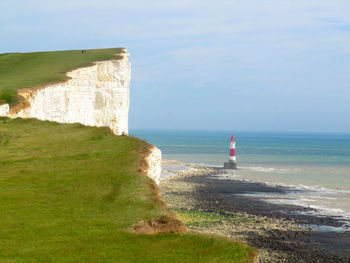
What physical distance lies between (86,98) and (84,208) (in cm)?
2525

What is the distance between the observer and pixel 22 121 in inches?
1001

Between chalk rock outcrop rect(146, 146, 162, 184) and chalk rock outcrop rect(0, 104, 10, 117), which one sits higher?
chalk rock outcrop rect(0, 104, 10, 117)

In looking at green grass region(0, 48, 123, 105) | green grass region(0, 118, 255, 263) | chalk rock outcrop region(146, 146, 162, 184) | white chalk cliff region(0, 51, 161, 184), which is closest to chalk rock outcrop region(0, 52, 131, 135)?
white chalk cliff region(0, 51, 161, 184)

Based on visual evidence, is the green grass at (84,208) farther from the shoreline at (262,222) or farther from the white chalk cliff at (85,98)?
the white chalk cliff at (85,98)

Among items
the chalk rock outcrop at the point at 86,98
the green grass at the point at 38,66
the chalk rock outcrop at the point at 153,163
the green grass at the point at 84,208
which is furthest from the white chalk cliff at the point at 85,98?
the chalk rock outcrop at the point at 153,163

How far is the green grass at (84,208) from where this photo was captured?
9.84 m

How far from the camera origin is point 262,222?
28.1 m

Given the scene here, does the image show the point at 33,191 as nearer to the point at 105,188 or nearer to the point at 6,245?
the point at 105,188

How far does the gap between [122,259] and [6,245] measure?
2471 millimetres

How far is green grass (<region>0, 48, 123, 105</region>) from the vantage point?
31008 mm

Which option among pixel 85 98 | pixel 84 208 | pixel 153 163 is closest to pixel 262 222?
pixel 153 163

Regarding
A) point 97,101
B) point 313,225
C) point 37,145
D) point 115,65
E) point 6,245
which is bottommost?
point 313,225

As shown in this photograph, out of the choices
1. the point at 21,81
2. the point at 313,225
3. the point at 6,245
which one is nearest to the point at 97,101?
the point at 21,81

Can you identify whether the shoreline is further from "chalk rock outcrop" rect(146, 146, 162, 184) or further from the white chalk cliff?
the white chalk cliff
